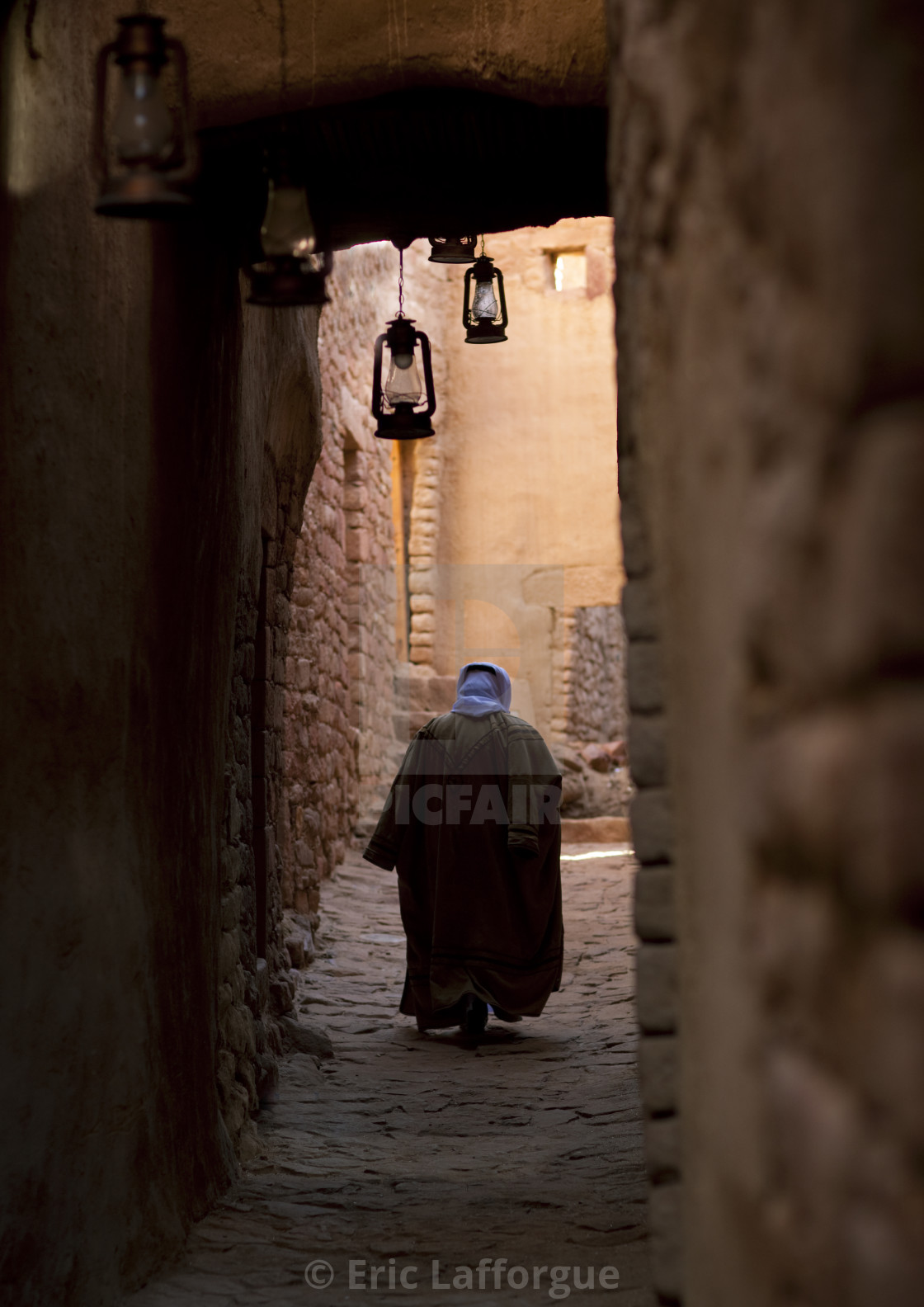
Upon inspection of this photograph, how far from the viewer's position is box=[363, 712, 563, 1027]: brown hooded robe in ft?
18.3

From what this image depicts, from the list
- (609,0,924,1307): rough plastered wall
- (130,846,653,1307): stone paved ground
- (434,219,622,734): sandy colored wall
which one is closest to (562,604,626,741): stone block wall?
(434,219,622,734): sandy colored wall

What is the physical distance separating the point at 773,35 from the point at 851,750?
1.83 feet

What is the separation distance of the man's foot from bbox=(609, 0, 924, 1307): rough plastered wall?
167 inches

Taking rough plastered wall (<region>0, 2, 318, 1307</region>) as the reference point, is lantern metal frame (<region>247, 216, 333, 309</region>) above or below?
above

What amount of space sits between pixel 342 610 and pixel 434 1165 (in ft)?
18.4

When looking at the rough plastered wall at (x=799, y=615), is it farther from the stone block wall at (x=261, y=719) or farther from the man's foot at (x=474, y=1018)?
the man's foot at (x=474, y=1018)

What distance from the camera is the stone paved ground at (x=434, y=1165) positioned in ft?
9.61

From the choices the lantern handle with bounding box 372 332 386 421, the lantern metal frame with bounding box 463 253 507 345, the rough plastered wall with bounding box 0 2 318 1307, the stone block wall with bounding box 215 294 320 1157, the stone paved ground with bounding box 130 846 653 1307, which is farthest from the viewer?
the lantern metal frame with bounding box 463 253 507 345

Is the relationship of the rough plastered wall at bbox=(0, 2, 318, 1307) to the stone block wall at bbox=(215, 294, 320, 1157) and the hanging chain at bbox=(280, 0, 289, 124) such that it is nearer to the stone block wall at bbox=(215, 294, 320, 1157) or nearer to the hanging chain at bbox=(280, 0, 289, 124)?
the stone block wall at bbox=(215, 294, 320, 1157)

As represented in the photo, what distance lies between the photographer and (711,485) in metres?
1.27

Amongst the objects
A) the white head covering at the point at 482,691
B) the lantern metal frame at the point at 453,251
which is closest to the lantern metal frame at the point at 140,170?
the lantern metal frame at the point at 453,251

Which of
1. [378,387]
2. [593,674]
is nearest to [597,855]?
[593,674]

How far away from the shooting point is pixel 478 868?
5.71 m

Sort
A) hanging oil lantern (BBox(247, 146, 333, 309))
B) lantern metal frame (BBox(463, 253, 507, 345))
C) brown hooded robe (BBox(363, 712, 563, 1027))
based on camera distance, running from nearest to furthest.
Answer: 1. hanging oil lantern (BBox(247, 146, 333, 309))
2. lantern metal frame (BBox(463, 253, 507, 345))
3. brown hooded robe (BBox(363, 712, 563, 1027))
